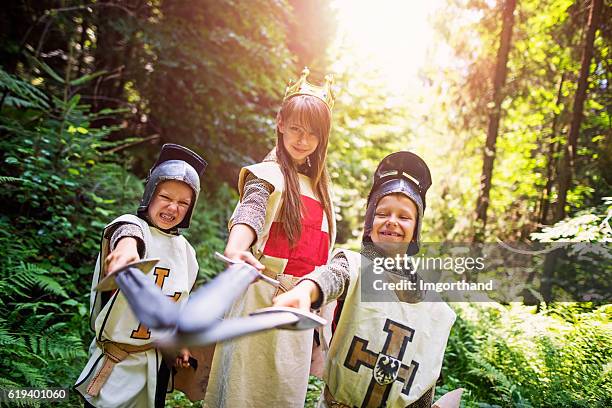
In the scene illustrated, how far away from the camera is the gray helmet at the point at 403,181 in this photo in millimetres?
2188

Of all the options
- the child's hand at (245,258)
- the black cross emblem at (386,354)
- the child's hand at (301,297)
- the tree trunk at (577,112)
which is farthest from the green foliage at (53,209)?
the tree trunk at (577,112)

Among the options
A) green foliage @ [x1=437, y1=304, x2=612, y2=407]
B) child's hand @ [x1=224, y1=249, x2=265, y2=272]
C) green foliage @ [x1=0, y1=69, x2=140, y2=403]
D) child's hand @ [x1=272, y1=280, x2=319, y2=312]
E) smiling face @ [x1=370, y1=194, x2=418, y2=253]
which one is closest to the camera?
child's hand @ [x1=272, y1=280, x2=319, y2=312]

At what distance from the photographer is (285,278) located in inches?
90.8

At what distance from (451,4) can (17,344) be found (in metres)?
8.34

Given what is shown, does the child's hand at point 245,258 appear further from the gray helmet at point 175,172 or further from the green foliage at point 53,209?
the green foliage at point 53,209

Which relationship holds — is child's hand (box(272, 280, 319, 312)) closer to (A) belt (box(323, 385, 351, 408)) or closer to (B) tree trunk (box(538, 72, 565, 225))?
(A) belt (box(323, 385, 351, 408))

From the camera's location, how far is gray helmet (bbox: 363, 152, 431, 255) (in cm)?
219

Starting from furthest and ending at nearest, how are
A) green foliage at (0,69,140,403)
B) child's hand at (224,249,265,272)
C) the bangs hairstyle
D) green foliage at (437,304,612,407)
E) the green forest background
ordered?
green foliage at (0,69,140,403), the green forest background, green foliage at (437,304,612,407), the bangs hairstyle, child's hand at (224,249,265,272)

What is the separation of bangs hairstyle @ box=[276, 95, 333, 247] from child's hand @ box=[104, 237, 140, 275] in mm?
740

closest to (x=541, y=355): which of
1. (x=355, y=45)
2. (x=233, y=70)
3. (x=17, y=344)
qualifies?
(x=17, y=344)

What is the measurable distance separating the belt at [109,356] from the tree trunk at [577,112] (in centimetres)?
509

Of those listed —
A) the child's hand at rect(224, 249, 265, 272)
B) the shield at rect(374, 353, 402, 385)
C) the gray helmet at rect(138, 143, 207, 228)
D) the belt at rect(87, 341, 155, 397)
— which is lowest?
the belt at rect(87, 341, 155, 397)

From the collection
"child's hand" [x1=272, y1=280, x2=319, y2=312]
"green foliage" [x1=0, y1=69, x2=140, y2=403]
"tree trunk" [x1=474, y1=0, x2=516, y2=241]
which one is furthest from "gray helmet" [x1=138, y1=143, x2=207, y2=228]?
"tree trunk" [x1=474, y1=0, x2=516, y2=241]

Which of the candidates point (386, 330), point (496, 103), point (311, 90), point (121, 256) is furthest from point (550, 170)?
point (121, 256)
